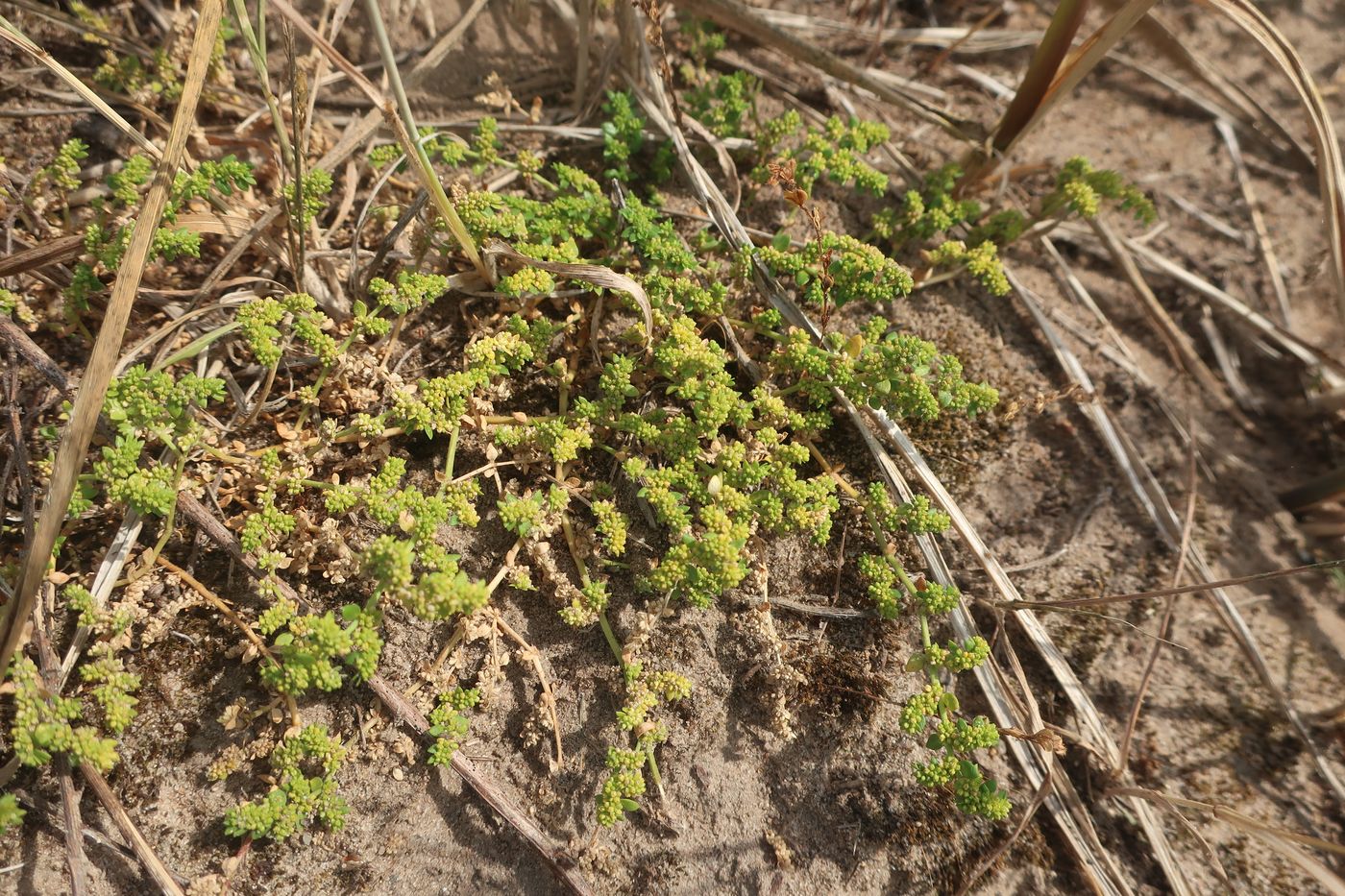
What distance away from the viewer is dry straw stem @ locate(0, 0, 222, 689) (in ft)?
7.55

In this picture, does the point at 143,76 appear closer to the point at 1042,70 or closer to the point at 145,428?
the point at 145,428

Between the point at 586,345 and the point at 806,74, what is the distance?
1976 millimetres

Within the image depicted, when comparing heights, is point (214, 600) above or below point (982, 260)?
below

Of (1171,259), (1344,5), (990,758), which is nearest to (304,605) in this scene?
(990,758)

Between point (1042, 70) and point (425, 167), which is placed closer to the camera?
point (425, 167)

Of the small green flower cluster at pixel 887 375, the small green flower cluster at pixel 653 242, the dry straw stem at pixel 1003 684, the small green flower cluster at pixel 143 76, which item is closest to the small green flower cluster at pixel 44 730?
the small green flower cluster at pixel 143 76

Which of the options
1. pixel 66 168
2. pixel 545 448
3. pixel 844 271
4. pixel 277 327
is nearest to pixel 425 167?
pixel 277 327

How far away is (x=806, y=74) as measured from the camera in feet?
12.9

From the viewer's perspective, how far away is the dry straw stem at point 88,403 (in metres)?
2.30

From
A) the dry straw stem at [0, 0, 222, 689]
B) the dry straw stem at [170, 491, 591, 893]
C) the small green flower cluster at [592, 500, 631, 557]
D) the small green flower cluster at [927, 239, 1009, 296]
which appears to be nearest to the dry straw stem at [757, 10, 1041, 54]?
the small green flower cluster at [927, 239, 1009, 296]

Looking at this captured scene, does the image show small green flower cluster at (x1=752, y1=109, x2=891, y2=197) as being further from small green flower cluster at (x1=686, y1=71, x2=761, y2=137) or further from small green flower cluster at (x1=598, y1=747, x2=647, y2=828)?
small green flower cluster at (x1=598, y1=747, x2=647, y2=828)

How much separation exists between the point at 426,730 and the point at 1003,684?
208 cm

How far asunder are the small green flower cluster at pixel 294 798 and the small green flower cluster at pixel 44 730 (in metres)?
0.42

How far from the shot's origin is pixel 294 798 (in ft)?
7.93
